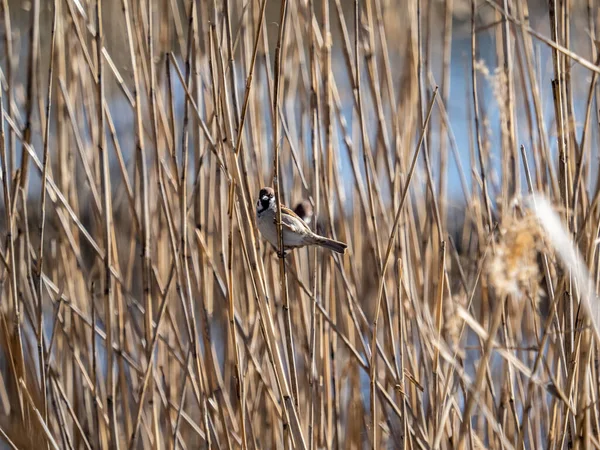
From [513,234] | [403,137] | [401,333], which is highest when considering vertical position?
[403,137]

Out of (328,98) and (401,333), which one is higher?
(328,98)

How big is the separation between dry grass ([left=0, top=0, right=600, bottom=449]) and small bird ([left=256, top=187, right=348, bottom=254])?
2.2 inches

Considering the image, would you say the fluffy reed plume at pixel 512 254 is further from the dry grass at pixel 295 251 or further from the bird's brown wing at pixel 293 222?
the bird's brown wing at pixel 293 222

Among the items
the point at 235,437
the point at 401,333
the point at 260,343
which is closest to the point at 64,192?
the point at 260,343

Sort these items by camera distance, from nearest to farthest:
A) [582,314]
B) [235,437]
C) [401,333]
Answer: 1. [582,314]
2. [401,333]
3. [235,437]

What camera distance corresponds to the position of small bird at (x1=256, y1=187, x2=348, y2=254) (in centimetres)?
231

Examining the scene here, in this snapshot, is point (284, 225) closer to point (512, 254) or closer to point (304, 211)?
point (304, 211)

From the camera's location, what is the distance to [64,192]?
238 cm

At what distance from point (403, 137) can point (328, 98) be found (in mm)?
467

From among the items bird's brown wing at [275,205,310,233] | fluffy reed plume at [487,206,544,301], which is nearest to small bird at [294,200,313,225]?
bird's brown wing at [275,205,310,233]

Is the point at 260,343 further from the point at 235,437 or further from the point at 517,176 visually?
the point at 517,176

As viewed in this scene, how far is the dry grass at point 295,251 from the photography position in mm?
1569

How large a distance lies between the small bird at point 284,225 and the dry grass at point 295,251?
2.2 inches

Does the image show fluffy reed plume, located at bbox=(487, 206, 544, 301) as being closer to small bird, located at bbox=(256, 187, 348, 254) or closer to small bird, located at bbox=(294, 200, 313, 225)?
small bird, located at bbox=(256, 187, 348, 254)
